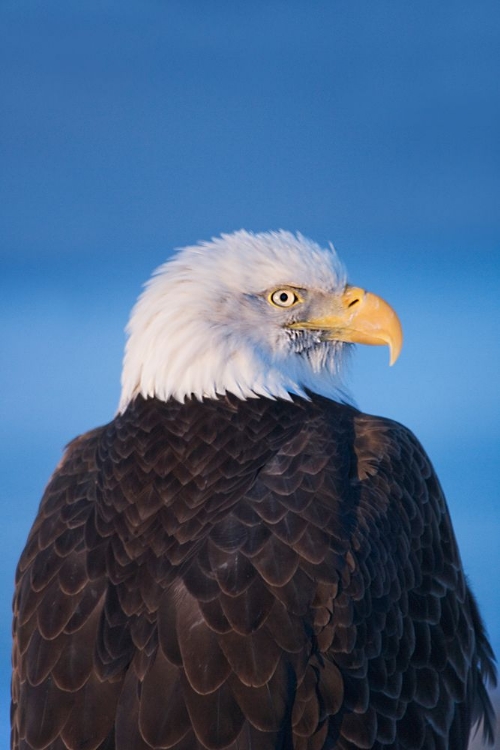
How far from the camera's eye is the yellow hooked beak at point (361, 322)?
159 inches

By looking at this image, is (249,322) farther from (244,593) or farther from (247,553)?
(244,593)

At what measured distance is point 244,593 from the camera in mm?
3008

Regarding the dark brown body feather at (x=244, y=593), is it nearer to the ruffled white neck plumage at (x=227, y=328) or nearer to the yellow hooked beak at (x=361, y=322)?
the ruffled white neck plumage at (x=227, y=328)

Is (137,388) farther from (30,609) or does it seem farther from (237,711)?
(237,711)

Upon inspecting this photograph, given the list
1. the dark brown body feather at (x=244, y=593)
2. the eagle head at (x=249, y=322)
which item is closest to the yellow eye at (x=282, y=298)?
the eagle head at (x=249, y=322)

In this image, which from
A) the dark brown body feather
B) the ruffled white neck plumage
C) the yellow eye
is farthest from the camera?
the yellow eye

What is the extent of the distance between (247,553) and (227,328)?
3.61 feet

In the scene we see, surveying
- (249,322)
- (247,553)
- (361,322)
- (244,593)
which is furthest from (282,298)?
(244,593)

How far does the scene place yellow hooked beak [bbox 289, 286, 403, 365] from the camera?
405 centimetres

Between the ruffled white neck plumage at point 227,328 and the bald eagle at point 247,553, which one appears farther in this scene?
the ruffled white neck plumage at point 227,328

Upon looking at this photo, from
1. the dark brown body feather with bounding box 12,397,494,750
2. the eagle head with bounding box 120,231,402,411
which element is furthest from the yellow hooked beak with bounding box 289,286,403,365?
the dark brown body feather with bounding box 12,397,494,750

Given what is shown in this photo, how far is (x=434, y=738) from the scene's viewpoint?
3324 millimetres

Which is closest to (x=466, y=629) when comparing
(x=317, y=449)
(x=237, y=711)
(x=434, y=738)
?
(x=434, y=738)

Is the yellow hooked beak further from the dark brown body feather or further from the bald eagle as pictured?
the dark brown body feather
